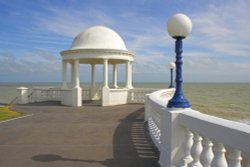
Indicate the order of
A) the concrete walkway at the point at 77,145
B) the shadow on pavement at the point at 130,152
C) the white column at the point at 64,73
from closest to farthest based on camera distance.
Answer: the shadow on pavement at the point at 130,152
the concrete walkway at the point at 77,145
the white column at the point at 64,73

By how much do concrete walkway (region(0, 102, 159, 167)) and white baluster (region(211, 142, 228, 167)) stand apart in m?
2.75

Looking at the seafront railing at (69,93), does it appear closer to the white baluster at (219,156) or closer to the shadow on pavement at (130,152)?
the shadow on pavement at (130,152)

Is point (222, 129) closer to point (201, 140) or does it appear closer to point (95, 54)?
point (201, 140)

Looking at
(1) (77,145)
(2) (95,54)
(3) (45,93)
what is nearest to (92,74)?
(3) (45,93)

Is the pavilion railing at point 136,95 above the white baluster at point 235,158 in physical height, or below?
below

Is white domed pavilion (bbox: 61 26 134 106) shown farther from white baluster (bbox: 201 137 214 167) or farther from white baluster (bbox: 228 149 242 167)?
white baluster (bbox: 228 149 242 167)

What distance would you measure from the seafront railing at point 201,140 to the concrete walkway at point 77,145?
1.22m

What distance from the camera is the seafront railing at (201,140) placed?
3.14m

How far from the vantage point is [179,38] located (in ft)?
18.3

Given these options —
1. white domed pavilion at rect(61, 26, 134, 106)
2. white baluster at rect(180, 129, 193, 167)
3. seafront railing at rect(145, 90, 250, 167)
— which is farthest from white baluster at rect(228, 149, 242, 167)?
white domed pavilion at rect(61, 26, 134, 106)

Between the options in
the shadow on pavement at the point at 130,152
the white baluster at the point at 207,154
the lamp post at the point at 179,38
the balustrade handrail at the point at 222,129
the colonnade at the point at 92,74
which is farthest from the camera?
the colonnade at the point at 92,74

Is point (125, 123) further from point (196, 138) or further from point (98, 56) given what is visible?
point (98, 56)

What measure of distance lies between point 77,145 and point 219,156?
5.26m

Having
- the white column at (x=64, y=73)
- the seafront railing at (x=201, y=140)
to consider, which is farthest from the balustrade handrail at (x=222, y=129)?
the white column at (x=64, y=73)
